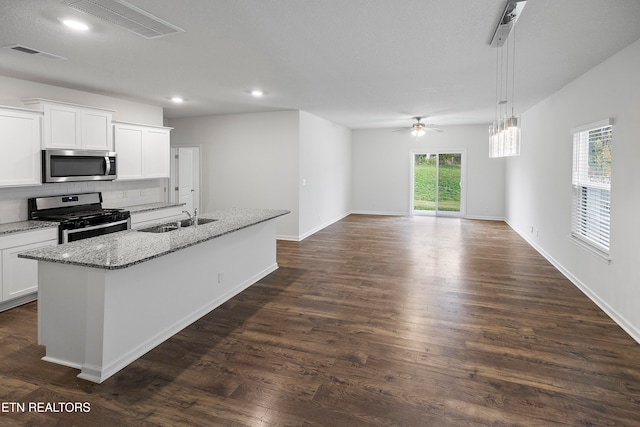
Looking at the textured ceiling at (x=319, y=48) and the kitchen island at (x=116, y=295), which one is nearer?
the kitchen island at (x=116, y=295)

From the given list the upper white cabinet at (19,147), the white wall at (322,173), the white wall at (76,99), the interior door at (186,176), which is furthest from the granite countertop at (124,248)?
the interior door at (186,176)

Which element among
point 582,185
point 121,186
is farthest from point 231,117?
point 582,185

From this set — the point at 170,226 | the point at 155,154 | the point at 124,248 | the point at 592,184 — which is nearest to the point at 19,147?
the point at 170,226

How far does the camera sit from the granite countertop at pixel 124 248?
2.47 metres

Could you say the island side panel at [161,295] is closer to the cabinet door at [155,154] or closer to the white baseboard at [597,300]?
the cabinet door at [155,154]

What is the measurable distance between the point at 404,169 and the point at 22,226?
29.6ft

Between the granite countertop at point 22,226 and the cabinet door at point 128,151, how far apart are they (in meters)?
1.47

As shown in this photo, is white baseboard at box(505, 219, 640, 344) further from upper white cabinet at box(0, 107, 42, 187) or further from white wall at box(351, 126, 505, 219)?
upper white cabinet at box(0, 107, 42, 187)

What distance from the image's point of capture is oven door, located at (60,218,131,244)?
4.21 meters

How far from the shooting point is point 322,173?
874 cm

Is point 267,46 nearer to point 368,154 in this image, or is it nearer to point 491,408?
point 491,408

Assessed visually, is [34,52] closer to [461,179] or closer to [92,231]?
[92,231]

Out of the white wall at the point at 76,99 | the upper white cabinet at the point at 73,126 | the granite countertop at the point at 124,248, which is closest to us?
the granite countertop at the point at 124,248
